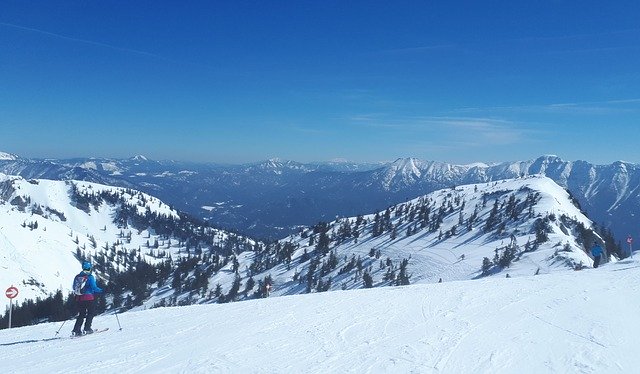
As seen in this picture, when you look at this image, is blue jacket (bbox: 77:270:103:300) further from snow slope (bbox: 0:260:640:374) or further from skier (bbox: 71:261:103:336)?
snow slope (bbox: 0:260:640:374)

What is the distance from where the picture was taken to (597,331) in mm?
12000

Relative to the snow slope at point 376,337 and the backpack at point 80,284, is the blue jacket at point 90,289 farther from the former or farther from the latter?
the snow slope at point 376,337

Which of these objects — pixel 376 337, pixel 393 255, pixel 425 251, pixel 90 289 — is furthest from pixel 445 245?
pixel 90 289

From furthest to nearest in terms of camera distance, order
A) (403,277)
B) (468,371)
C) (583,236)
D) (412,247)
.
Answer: (412,247) < (583,236) < (403,277) < (468,371)

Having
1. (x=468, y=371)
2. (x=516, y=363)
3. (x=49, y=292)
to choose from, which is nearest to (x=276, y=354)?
(x=468, y=371)

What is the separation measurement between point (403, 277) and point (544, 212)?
53350 mm

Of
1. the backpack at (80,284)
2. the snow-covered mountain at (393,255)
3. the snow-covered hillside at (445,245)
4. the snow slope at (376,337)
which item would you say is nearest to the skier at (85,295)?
the backpack at (80,284)

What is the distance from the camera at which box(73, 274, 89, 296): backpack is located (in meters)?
14.8

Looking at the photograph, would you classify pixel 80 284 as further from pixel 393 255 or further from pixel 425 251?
pixel 393 255

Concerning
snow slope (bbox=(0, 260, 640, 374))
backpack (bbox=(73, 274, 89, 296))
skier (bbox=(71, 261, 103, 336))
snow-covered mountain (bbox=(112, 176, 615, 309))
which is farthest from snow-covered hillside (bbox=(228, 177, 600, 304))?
backpack (bbox=(73, 274, 89, 296))

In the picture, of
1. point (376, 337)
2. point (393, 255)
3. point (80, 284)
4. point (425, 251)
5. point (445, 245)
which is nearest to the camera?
point (376, 337)

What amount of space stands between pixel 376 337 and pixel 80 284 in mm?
10649

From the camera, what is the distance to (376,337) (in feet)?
41.1

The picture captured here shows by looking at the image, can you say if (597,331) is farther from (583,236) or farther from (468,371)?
(583,236)
